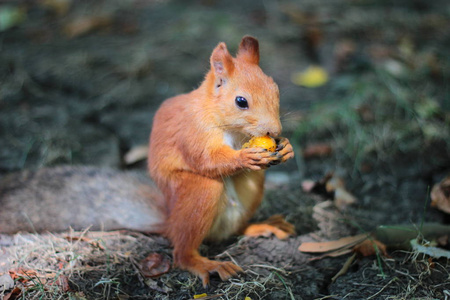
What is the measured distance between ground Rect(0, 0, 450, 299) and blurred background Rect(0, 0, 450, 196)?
1 cm

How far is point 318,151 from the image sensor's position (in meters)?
3.18

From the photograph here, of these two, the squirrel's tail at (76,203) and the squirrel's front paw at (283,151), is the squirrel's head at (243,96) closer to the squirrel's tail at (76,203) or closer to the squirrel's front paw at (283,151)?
the squirrel's front paw at (283,151)

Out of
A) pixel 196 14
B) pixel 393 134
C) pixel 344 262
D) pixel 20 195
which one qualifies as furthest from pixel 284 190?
pixel 196 14

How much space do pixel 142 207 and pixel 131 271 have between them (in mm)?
383

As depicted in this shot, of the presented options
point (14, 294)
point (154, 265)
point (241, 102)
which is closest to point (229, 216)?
point (154, 265)

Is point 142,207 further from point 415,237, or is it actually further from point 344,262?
point 415,237

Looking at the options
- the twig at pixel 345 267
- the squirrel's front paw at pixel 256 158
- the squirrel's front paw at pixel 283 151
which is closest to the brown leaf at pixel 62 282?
the squirrel's front paw at pixel 256 158

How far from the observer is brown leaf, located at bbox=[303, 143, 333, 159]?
3171 millimetres

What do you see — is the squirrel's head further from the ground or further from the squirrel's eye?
the ground

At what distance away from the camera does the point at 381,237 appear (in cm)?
214

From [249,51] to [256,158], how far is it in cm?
49

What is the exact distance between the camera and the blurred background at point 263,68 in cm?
312

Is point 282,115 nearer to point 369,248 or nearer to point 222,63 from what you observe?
point 222,63

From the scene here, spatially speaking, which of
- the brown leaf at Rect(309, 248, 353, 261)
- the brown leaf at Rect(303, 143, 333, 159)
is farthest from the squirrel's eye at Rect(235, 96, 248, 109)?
the brown leaf at Rect(303, 143, 333, 159)
